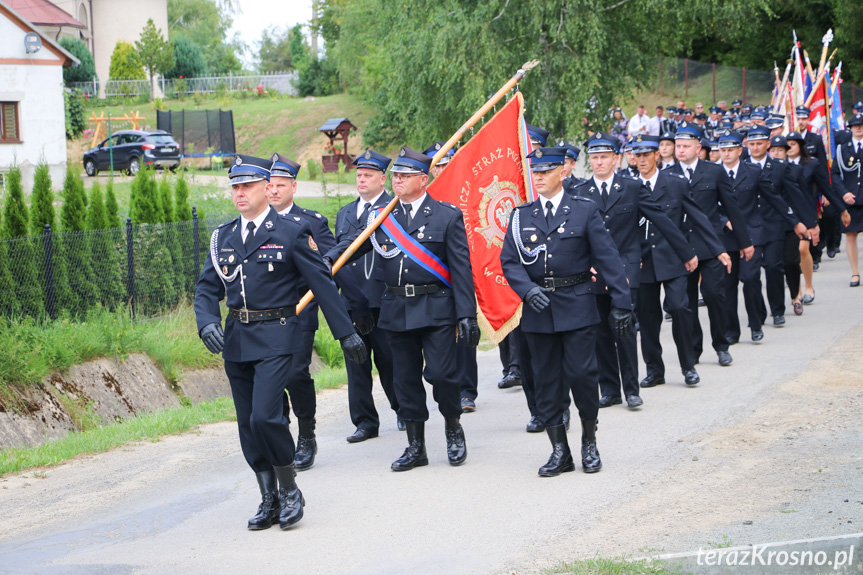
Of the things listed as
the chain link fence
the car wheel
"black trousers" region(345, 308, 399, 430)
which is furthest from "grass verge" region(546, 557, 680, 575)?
the chain link fence

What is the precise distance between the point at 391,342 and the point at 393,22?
21.6 meters

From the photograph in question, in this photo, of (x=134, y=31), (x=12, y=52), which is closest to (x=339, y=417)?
(x=12, y=52)

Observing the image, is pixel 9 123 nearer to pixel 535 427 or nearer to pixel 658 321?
pixel 658 321

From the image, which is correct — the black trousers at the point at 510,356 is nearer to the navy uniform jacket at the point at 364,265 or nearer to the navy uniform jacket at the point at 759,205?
the navy uniform jacket at the point at 364,265

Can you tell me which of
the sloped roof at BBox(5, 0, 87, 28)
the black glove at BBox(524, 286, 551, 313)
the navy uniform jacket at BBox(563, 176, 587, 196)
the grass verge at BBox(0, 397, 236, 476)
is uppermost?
the sloped roof at BBox(5, 0, 87, 28)

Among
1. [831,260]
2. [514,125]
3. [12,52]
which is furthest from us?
[12,52]

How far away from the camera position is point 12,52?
34.5 m

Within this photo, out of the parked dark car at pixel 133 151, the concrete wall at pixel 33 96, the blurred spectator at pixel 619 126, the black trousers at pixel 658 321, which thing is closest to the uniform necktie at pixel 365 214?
the black trousers at pixel 658 321

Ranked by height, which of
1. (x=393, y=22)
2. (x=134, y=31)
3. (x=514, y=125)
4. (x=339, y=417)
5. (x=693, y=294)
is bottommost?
(x=339, y=417)

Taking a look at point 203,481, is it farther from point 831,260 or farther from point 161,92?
point 161,92

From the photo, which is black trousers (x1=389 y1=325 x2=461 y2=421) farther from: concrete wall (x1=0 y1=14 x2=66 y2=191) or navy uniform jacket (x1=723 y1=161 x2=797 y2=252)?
concrete wall (x1=0 y1=14 x2=66 y2=191)

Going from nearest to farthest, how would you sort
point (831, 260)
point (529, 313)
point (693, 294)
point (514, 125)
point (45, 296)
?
point (529, 313)
point (514, 125)
point (693, 294)
point (45, 296)
point (831, 260)

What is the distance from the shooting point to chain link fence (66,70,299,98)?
208 feet

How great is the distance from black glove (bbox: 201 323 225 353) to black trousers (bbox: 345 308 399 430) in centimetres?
231
